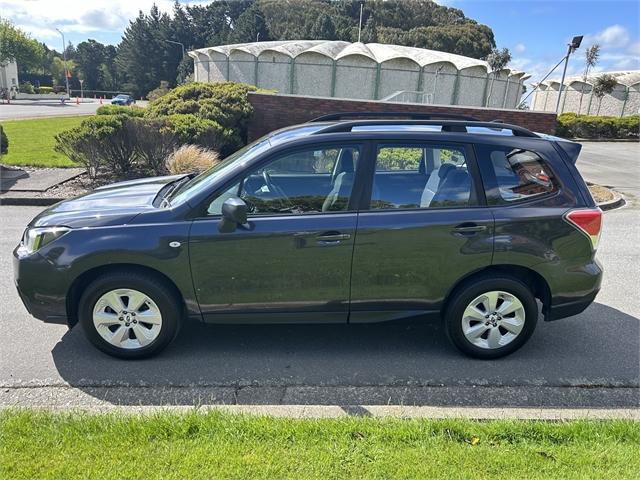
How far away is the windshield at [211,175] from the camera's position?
3.63 m

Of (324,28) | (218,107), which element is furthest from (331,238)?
(324,28)

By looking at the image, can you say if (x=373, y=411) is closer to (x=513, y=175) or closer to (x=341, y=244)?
(x=341, y=244)

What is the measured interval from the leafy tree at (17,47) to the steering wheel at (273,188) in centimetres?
6169

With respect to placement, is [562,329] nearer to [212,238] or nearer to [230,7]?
[212,238]

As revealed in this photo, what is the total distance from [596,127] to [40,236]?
30781 mm

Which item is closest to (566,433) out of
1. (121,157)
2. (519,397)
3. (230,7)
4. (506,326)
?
(519,397)

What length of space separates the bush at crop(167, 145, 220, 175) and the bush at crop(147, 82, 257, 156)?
1.68m

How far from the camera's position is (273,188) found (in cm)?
358

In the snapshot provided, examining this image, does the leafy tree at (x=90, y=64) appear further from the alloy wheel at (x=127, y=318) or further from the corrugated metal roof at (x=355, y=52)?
the alloy wheel at (x=127, y=318)

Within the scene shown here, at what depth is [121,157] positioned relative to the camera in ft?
34.1

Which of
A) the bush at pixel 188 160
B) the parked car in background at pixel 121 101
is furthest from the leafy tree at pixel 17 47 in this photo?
the bush at pixel 188 160

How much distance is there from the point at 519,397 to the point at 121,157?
9.61m

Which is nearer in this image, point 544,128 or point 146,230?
point 146,230

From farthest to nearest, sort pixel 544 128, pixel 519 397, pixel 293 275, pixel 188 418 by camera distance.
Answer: pixel 544 128
pixel 293 275
pixel 519 397
pixel 188 418
